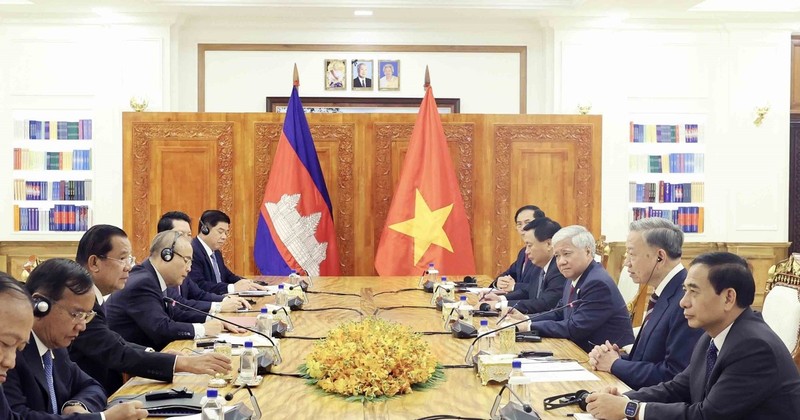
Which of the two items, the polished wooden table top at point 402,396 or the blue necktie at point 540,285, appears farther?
the blue necktie at point 540,285

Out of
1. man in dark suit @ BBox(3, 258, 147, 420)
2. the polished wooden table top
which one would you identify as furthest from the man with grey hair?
man in dark suit @ BBox(3, 258, 147, 420)

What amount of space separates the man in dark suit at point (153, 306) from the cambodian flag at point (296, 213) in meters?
3.17

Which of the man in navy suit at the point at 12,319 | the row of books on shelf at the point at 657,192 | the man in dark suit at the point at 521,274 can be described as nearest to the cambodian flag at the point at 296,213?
the man in dark suit at the point at 521,274

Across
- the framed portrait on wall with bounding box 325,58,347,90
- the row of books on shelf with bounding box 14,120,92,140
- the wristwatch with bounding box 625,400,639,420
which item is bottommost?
the wristwatch with bounding box 625,400,639,420

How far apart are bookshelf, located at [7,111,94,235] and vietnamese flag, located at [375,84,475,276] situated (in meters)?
3.27

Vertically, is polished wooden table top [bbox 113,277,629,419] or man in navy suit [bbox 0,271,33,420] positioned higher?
man in navy suit [bbox 0,271,33,420]

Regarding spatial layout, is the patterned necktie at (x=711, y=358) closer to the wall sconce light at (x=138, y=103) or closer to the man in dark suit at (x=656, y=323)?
the man in dark suit at (x=656, y=323)

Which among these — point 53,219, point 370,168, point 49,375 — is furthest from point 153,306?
point 53,219

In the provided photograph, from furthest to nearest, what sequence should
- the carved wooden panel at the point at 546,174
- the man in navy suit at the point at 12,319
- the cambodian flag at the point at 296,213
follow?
the carved wooden panel at the point at 546,174 → the cambodian flag at the point at 296,213 → the man in navy suit at the point at 12,319

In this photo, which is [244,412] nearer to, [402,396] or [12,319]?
[402,396]

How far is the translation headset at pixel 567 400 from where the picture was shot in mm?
2830

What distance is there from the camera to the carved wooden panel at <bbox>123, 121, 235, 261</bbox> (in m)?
7.96

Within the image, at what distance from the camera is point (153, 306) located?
4.23 m

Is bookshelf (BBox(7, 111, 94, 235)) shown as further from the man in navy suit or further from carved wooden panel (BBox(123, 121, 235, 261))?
the man in navy suit
